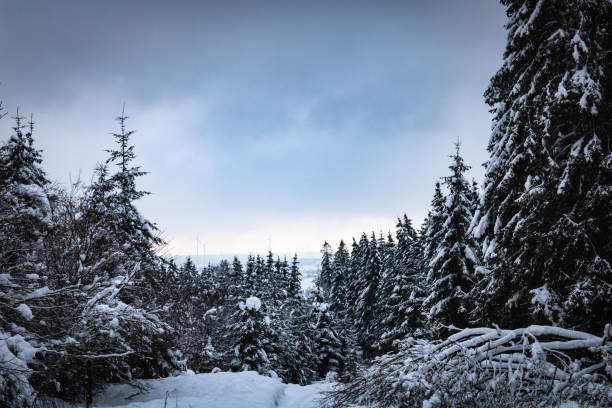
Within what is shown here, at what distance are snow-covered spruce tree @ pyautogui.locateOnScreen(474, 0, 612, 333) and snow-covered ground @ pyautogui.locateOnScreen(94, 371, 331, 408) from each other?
20.3 ft

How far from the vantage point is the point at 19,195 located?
8336 mm

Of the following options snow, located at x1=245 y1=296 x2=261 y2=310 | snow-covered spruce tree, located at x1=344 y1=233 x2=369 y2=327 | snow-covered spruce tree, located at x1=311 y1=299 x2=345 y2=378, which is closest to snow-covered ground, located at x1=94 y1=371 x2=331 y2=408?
snow, located at x1=245 y1=296 x2=261 y2=310

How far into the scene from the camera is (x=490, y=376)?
505 centimetres

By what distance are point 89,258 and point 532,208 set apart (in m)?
12.3

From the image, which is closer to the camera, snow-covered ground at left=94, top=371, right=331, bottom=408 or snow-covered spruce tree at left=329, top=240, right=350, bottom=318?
snow-covered ground at left=94, top=371, right=331, bottom=408

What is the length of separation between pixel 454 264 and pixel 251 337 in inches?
546

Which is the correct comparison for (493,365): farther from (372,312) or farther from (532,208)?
(372,312)

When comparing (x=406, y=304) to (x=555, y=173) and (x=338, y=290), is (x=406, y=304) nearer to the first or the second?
(x=555, y=173)

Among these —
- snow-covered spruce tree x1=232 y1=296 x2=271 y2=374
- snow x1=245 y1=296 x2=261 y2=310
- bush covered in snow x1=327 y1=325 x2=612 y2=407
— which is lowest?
snow-covered spruce tree x1=232 y1=296 x2=271 y2=374

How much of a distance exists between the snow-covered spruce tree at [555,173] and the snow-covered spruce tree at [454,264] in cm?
613

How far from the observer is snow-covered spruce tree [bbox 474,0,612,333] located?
20.6ft

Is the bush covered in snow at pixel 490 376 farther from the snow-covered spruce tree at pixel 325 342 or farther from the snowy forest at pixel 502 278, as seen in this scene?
the snow-covered spruce tree at pixel 325 342

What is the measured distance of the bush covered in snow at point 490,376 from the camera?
439 cm

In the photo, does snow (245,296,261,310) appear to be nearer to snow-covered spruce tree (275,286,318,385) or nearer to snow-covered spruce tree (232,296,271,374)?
snow-covered spruce tree (232,296,271,374)
